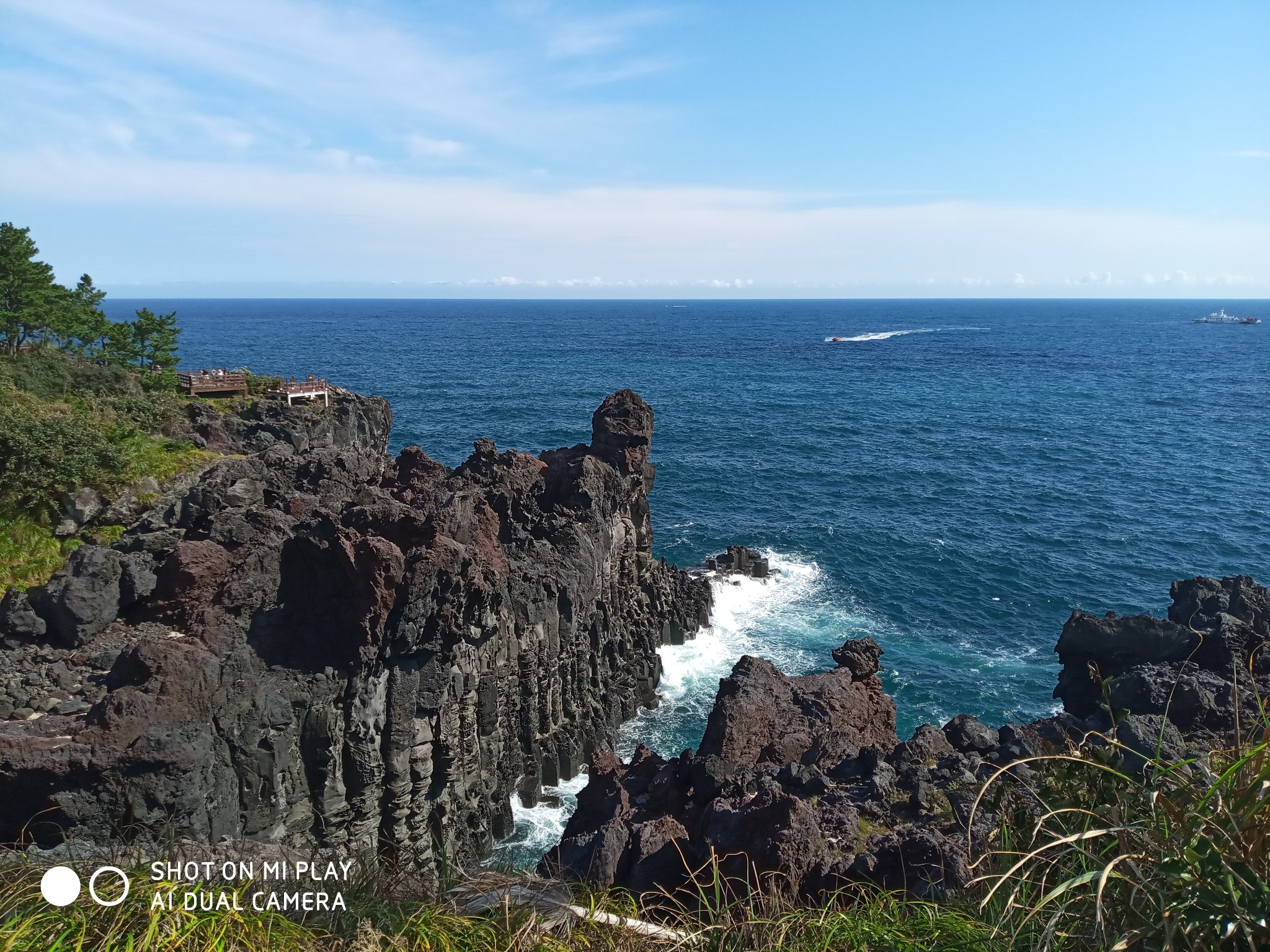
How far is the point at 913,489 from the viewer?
215ft

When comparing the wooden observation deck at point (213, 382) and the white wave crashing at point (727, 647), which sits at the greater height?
the wooden observation deck at point (213, 382)

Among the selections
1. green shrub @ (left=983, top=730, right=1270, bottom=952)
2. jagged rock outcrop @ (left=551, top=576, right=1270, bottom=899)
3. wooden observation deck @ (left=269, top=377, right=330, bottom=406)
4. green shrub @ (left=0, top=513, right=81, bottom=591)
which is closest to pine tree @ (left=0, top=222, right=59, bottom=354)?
wooden observation deck @ (left=269, top=377, right=330, bottom=406)

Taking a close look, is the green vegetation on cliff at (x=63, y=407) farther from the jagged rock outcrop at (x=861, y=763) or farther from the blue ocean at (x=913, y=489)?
the jagged rock outcrop at (x=861, y=763)

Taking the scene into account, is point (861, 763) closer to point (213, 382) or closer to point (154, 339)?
point (213, 382)

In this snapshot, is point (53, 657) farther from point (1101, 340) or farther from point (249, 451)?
point (1101, 340)

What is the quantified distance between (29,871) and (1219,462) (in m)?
84.9

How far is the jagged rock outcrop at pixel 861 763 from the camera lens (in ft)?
52.9

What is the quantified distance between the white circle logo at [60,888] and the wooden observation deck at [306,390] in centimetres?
5754

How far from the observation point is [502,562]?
27.7 metres

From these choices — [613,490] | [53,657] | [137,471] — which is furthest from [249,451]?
[53,657]

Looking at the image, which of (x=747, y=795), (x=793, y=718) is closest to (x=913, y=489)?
(x=793, y=718)

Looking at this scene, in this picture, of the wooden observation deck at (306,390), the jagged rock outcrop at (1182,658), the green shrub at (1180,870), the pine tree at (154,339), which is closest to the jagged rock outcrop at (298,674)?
the green shrub at (1180,870)

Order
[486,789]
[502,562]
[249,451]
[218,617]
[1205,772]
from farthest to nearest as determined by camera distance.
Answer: [249,451], [502,562], [486,789], [218,617], [1205,772]

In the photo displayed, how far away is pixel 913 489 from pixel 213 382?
53.1 meters
